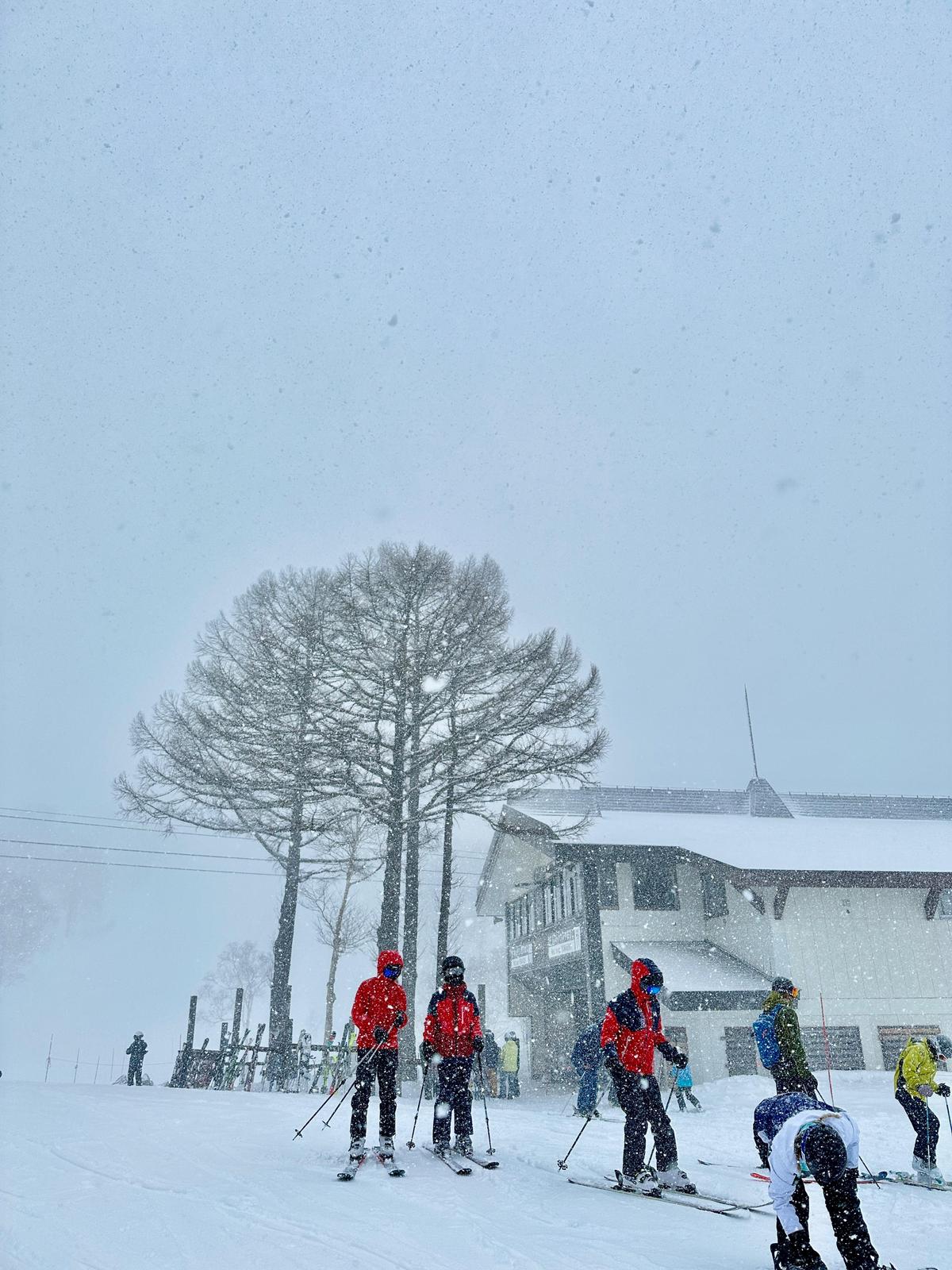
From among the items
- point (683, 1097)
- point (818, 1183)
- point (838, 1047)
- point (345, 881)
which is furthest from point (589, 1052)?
point (345, 881)

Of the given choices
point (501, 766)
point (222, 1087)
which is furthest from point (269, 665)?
point (222, 1087)

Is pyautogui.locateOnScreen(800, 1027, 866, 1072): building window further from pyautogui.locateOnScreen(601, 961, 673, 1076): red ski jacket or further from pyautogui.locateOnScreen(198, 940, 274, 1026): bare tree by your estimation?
pyautogui.locateOnScreen(198, 940, 274, 1026): bare tree

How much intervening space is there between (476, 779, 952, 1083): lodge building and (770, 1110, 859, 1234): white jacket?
15448 millimetres

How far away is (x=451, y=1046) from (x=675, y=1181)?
7.47ft

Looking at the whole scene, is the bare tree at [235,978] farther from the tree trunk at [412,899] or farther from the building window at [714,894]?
the building window at [714,894]

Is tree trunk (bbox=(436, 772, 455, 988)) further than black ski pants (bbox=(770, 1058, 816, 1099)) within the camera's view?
Yes

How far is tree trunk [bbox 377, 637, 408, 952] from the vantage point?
58.1ft

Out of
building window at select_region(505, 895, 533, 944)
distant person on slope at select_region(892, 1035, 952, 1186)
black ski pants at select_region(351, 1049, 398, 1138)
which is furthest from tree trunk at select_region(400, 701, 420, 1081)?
distant person on slope at select_region(892, 1035, 952, 1186)

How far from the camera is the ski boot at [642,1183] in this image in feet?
20.2

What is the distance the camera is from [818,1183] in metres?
3.56

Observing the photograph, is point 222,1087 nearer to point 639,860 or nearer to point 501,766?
point 501,766

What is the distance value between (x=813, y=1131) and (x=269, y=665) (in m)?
16.1

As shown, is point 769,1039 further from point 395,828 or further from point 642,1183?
point 395,828

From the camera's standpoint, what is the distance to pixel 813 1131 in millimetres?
3633
